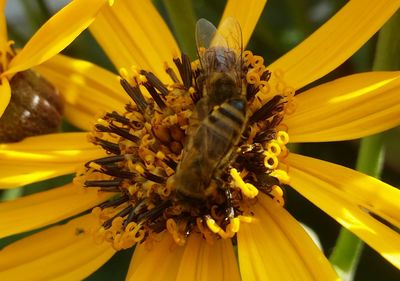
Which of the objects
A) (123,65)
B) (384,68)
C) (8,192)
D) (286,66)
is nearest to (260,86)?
(286,66)

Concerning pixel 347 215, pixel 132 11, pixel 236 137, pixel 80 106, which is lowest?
pixel 347 215

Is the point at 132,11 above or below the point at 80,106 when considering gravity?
above

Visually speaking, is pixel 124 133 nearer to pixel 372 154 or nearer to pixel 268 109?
pixel 268 109

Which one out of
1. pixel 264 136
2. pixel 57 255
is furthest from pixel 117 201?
pixel 264 136

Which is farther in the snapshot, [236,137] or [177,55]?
[177,55]

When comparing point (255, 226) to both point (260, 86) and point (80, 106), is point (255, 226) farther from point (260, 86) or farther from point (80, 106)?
point (80, 106)

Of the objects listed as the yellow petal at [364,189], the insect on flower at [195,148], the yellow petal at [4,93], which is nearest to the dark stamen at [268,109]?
the insect on flower at [195,148]

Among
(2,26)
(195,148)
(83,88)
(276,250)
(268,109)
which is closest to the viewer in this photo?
(195,148)
